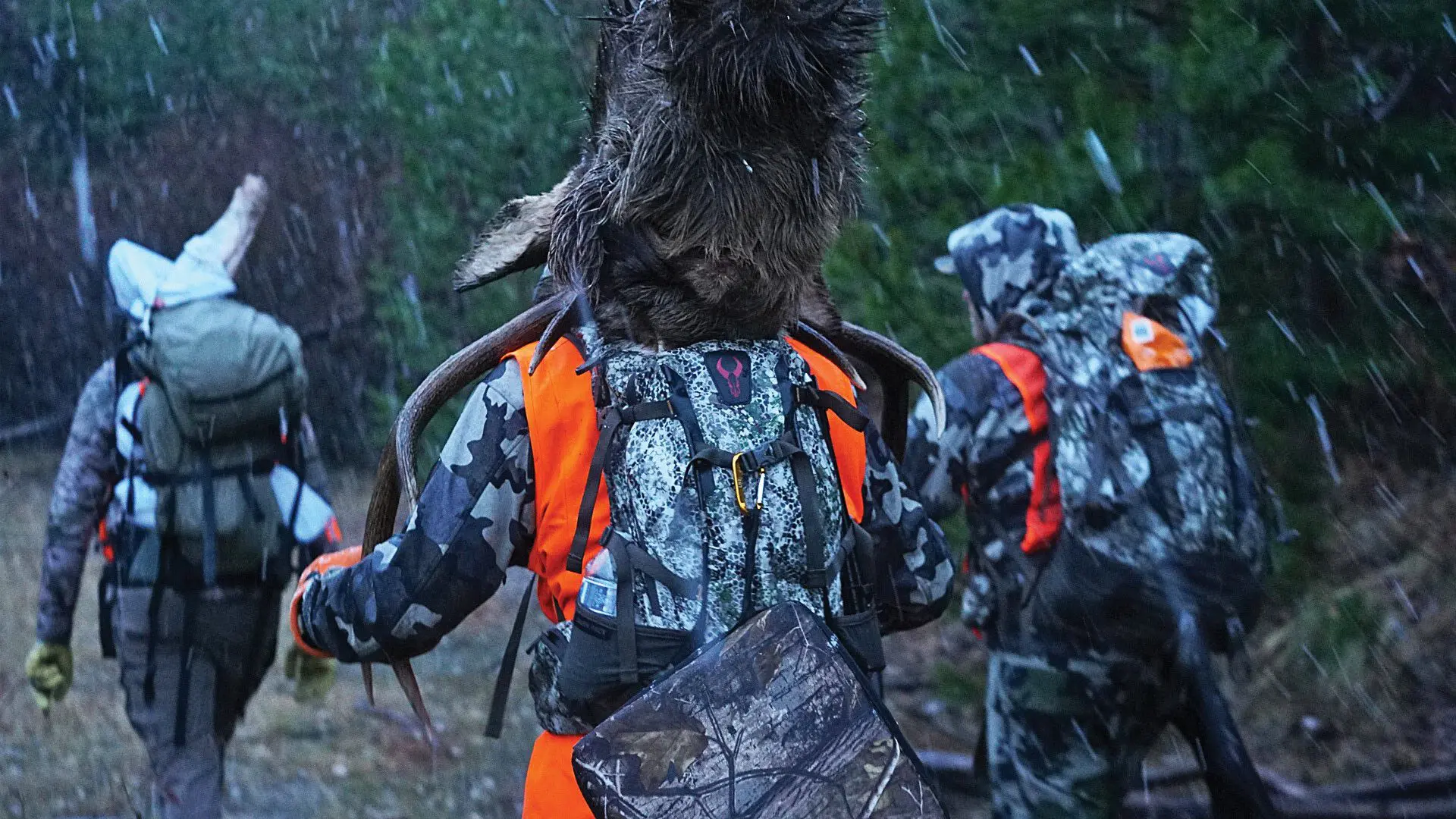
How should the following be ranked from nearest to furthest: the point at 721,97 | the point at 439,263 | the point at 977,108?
1. the point at 721,97
2. the point at 977,108
3. the point at 439,263

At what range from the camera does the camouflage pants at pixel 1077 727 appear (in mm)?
3875

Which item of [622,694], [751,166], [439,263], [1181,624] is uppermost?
[751,166]

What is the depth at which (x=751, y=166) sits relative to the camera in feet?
6.95

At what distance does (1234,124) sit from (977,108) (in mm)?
985

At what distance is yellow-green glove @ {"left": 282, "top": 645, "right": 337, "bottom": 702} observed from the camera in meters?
4.48

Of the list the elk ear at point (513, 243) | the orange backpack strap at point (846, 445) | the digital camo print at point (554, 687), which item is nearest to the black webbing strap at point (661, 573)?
the digital camo print at point (554, 687)

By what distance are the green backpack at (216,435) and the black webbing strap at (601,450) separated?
2.47 m

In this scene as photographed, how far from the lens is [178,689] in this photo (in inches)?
173

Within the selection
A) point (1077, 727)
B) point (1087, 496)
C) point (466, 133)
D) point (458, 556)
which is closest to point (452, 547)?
point (458, 556)

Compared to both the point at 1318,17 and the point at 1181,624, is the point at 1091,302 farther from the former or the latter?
the point at 1318,17

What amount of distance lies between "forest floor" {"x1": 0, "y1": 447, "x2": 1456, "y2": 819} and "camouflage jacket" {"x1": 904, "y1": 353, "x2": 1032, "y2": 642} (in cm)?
133

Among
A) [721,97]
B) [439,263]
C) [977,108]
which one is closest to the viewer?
[721,97]

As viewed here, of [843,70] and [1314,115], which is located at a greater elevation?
[843,70]

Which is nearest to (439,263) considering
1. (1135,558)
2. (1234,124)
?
(1234,124)
